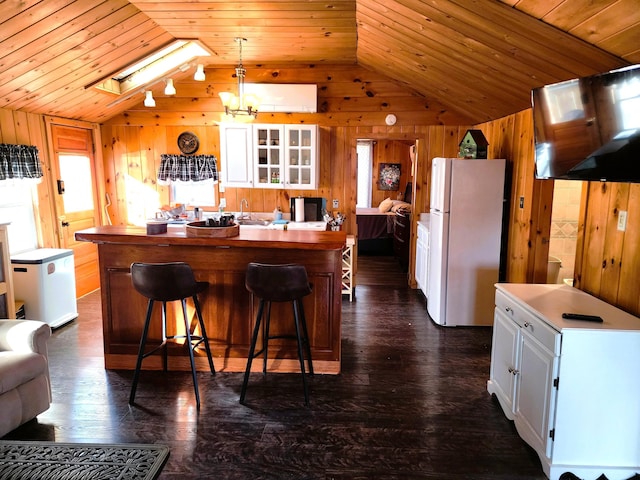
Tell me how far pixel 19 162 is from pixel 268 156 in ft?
8.43

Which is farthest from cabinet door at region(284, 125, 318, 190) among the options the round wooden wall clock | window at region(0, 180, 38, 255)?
window at region(0, 180, 38, 255)

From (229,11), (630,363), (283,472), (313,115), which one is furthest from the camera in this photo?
(313,115)

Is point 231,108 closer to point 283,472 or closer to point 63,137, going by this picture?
point 63,137

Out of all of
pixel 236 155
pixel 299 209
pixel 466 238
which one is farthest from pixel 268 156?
pixel 466 238

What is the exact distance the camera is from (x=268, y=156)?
5281 millimetres

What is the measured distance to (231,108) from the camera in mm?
4113

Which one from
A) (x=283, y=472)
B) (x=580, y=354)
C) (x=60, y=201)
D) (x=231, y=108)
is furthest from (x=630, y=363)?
(x=60, y=201)

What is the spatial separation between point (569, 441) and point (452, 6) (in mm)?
2518

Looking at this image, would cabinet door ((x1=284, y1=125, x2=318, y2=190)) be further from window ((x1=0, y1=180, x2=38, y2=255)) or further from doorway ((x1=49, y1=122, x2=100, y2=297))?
window ((x1=0, y1=180, x2=38, y2=255))

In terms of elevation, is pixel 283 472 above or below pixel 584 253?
below

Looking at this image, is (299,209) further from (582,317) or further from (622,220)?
(582,317)

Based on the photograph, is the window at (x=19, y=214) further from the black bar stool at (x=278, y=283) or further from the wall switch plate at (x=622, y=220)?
the wall switch plate at (x=622, y=220)

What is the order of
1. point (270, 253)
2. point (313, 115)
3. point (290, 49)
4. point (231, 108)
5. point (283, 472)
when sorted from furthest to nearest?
point (313, 115) < point (290, 49) < point (231, 108) < point (270, 253) < point (283, 472)

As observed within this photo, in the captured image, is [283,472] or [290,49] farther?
[290,49]
